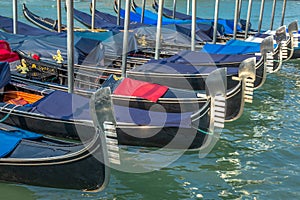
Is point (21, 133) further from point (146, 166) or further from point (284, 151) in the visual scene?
point (284, 151)

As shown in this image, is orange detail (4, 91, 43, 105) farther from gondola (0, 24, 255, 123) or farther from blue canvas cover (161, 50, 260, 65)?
blue canvas cover (161, 50, 260, 65)

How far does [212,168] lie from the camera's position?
7797 millimetres

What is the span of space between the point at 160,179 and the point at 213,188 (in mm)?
876

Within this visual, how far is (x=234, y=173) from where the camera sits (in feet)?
25.1

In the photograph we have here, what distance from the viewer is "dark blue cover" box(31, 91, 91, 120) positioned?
7656 millimetres

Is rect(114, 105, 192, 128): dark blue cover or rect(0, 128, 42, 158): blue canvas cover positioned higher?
rect(114, 105, 192, 128): dark blue cover

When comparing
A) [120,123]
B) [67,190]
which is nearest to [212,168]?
[120,123]

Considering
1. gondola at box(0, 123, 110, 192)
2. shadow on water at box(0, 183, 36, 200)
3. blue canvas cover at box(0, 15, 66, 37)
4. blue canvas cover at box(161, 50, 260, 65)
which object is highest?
blue canvas cover at box(0, 15, 66, 37)

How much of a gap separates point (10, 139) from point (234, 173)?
12.4 feet

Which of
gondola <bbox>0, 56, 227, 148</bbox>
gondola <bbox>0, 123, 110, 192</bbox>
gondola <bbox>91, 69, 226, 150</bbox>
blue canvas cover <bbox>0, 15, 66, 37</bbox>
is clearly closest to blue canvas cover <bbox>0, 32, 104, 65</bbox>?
blue canvas cover <bbox>0, 15, 66, 37</bbox>

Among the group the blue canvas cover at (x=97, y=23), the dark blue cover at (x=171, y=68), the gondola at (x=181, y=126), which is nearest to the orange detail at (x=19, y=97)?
the gondola at (x=181, y=126)

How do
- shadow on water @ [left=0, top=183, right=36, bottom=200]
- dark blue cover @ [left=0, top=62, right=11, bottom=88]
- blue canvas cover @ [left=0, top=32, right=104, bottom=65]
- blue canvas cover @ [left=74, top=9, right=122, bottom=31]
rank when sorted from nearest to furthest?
shadow on water @ [left=0, top=183, right=36, bottom=200] < dark blue cover @ [left=0, top=62, right=11, bottom=88] < blue canvas cover @ [left=0, top=32, right=104, bottom=65] < blue canvas cover @ [left=74, top=9, right=122, bottom=31]

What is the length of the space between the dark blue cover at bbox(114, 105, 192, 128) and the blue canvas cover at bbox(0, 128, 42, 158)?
63.0 inches

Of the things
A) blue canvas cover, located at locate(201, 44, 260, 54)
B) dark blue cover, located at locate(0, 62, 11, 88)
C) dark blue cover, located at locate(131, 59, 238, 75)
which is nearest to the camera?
dark blue cover, located at locate(0, 62, 11, 88)
